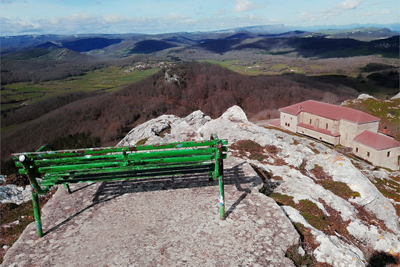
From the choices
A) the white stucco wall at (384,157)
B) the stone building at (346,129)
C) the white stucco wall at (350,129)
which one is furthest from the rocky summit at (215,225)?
the white stucco wall at (350,129)

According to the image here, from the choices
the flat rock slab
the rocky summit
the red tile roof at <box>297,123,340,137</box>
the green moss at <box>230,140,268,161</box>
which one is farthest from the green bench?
the red tile roof at <box>297,123,340,137</box>

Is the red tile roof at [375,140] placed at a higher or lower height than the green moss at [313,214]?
lower

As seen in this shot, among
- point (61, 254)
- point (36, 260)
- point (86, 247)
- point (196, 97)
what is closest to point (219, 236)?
point (86, 247)

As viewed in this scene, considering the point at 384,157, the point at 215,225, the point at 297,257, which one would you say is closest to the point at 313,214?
the point at 297,257

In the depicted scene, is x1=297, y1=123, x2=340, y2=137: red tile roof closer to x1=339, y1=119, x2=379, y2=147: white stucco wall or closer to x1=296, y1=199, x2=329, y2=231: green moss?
x1=339, y1=119, x2=379, y2=147: white stucco wall

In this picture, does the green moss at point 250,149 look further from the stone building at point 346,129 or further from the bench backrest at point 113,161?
the stone building at point 346,129

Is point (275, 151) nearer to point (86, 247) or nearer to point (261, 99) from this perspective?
point (86, 247)
